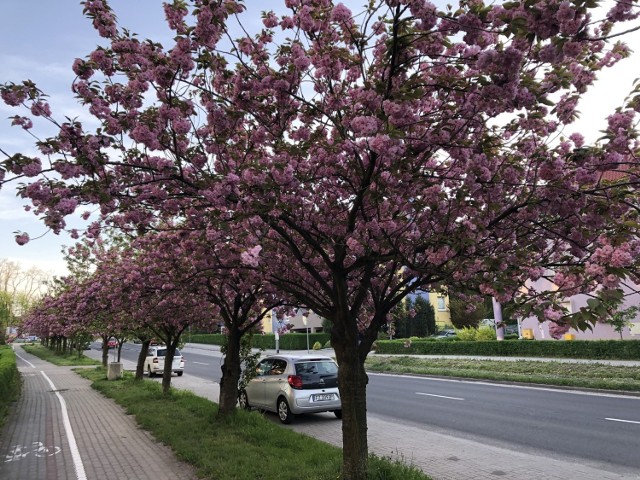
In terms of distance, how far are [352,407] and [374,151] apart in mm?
3170

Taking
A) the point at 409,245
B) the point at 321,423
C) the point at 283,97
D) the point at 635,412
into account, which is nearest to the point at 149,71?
the point at 283,97

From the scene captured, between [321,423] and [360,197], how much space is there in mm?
8108

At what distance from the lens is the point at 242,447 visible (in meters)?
7.91

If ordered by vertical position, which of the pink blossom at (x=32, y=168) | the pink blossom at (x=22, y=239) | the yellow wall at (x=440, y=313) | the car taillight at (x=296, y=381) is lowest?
the car taillight at (x=296, y=381)

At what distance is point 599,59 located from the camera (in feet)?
16.0

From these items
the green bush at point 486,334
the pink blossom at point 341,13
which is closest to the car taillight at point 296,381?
the pink blossom at point 341,13

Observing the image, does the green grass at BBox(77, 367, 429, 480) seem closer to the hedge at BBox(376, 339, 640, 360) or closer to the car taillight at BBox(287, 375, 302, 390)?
the car taillight at BBox(287, 375, 302, 390)

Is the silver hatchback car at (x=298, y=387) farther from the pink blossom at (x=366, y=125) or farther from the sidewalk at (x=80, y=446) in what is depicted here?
the pink blossom at (x=366, y=125)

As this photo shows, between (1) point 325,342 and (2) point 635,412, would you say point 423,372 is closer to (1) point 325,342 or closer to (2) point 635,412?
(2) point 635,412

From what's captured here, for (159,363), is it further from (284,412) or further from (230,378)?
(230,378)

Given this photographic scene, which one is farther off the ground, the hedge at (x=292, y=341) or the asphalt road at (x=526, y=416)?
the hedge at (x=292, y=341)

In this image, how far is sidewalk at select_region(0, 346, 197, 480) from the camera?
7336 mm

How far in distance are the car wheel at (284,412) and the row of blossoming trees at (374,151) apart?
242 inches

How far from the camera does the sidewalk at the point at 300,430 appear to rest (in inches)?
280
